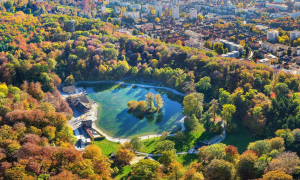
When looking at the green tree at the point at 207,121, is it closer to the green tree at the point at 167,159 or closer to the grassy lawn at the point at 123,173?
the green tree at the point at 167,159

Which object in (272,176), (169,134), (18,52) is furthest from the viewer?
(18,52)

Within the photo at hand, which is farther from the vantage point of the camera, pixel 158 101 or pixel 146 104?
pixel 146 104

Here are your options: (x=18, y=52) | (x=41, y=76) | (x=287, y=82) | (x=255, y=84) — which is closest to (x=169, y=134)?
(x=255, y=84)

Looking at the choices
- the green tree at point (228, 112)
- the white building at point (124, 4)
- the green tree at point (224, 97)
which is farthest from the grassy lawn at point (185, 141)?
the white building at point (124, 4)

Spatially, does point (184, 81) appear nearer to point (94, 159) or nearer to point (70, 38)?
point (94, 159)

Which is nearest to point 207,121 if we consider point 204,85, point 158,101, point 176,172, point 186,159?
point 186,159

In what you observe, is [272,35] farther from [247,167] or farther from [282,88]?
[247,167]
